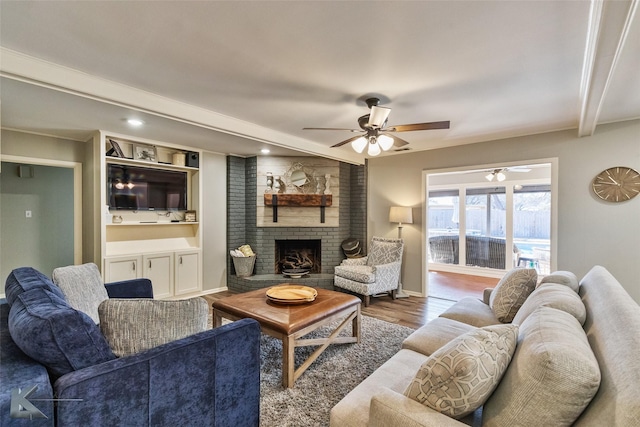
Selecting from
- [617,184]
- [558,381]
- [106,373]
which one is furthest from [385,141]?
[617,184]

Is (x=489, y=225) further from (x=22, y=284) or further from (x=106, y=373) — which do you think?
(x=22, y=284)

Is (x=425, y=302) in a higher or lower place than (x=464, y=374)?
lower

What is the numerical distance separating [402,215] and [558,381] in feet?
12.5

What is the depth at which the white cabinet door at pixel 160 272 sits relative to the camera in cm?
395

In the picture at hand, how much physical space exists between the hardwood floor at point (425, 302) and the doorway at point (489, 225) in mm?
54

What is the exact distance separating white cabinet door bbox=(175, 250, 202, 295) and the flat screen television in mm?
738

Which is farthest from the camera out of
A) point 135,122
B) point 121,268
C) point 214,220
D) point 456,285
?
point 456,285

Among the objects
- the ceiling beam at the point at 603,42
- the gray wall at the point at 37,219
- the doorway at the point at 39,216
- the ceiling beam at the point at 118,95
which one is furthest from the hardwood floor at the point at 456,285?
the gray wall at the point at 37,219

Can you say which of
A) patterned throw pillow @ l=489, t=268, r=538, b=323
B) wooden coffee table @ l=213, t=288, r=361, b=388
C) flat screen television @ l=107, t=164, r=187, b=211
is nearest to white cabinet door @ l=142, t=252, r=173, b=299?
flat screen television @ l=107, t=164, r=187, b=211

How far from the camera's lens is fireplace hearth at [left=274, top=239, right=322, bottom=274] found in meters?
5.18

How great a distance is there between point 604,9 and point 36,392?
2785 mm

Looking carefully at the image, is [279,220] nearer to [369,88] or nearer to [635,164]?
[369,88]

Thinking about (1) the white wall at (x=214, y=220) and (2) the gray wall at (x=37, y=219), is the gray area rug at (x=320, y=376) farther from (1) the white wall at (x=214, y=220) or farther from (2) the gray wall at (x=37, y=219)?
(2) the gray wall at (x=37, y=219)

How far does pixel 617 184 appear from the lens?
3.19m
